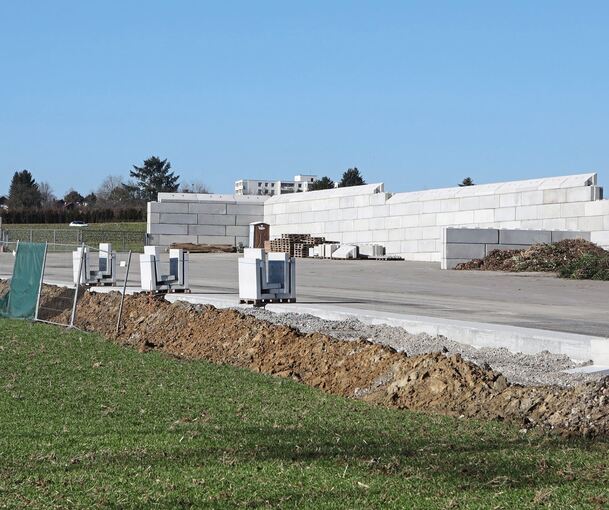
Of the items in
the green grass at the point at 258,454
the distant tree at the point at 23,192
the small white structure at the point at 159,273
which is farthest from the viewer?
the distant tree at the point at 23,192

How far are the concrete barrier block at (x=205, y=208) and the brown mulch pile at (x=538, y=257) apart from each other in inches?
940

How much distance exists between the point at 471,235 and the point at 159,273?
1769 centimetres

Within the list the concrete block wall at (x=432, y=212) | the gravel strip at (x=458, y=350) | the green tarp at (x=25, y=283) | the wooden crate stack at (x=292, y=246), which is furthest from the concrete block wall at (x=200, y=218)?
the gravel strip at (x=458, y=350)

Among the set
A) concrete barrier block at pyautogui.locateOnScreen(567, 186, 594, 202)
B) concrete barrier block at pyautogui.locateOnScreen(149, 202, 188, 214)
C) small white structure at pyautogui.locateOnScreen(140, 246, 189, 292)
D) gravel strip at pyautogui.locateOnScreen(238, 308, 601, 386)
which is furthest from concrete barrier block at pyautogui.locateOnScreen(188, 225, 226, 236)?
gravel strip at pyautogui.locateOnScreen(238, 308, 601, 386)

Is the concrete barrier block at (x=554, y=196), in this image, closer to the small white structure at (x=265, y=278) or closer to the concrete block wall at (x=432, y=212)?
the concrete block wall at (x=432, y=212)

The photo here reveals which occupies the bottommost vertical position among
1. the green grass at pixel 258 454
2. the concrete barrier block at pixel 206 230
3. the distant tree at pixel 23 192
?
the green grass at pixel 258 454

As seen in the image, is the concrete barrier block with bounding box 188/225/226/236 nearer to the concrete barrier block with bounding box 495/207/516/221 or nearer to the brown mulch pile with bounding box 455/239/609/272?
the concrete barrier block with bounding box 495/207/516/221

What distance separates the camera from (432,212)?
4784 centimetres

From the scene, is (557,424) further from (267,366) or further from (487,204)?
(487,204)

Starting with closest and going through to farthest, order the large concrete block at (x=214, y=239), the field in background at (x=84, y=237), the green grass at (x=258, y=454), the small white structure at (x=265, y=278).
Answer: the green grass at (x=258, y=454), the small white structure at (x=265, y=278), the large concrete block at (x=214, y=239), the field in background at (x=84, y=237)

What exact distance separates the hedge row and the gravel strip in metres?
92.6

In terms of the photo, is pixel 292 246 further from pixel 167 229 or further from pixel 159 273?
pixel 159 273

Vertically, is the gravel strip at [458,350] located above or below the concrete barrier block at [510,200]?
below

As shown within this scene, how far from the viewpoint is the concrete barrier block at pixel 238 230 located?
60.6 metres
